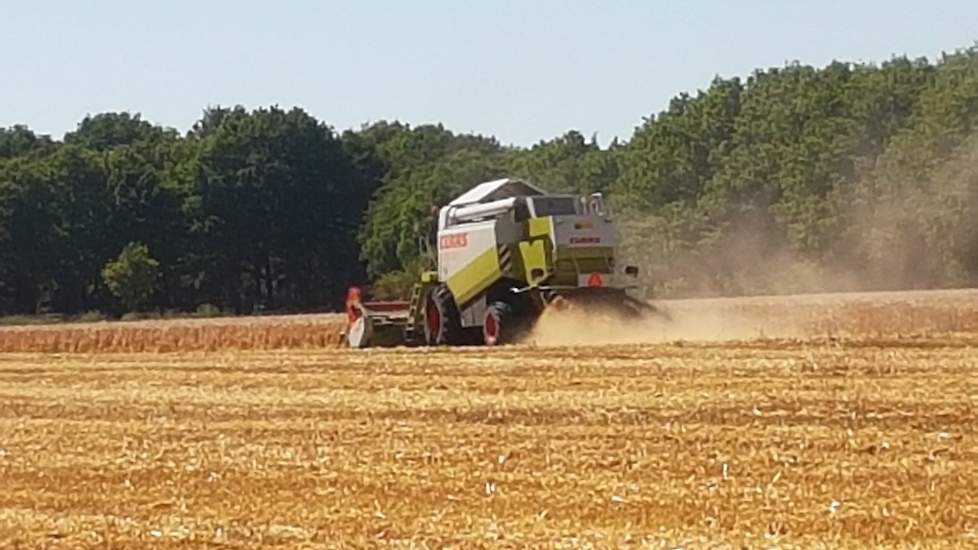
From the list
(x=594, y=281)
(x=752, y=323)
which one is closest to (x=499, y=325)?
(x=594, y=281)

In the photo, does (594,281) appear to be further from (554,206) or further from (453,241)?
(453,241)

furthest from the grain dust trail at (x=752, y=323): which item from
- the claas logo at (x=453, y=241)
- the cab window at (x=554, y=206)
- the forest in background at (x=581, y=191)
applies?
the forest in background at (x=581, y=191)

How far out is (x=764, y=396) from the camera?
14688mm

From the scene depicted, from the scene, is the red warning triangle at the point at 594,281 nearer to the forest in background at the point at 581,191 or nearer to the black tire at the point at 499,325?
the black tire at the point at 499,325

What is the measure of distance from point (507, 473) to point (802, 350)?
30.1 feet

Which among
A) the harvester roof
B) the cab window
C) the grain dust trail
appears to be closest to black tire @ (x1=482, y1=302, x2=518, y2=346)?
the grain dust trail

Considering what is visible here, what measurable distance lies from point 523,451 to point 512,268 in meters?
13.8

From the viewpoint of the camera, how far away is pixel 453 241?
89.9ft

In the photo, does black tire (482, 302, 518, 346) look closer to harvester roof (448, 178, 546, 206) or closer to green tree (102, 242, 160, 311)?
harvester roof (448, 178, 546, 206)

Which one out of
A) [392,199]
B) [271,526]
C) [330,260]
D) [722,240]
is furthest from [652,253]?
[271,526]

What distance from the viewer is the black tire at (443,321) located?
27047 mm

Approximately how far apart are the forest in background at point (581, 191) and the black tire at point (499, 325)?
24.5 metres

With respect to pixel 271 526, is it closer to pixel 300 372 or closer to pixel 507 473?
pixel 507 473

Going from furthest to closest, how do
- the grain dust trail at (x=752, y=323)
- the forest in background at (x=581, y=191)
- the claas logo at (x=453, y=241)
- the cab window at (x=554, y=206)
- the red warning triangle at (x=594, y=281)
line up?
the forest in background at (x=581, y=191), the claas logo at (x=453, y=241), the cab window at (x=554, y=206), the red warning triangle at (x=594, y=281), the grain dust trail at (x=752, y=323)
